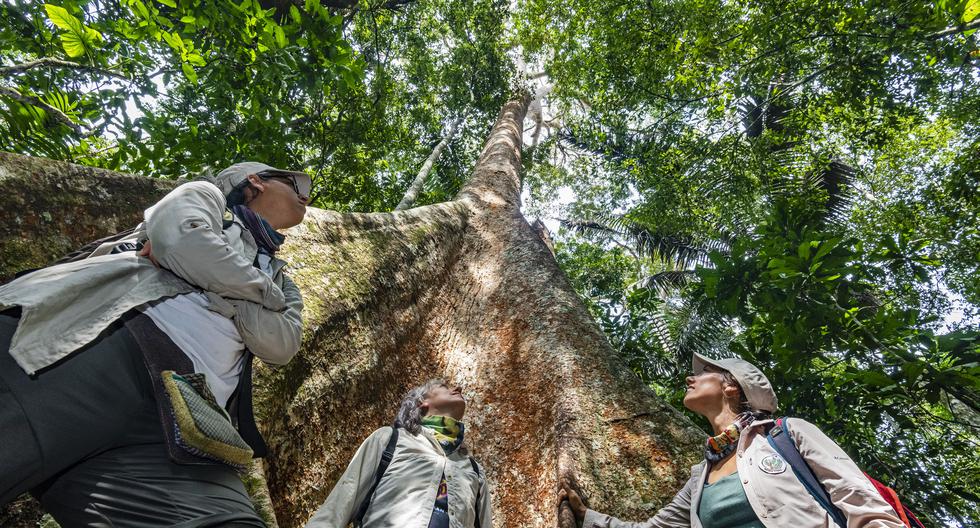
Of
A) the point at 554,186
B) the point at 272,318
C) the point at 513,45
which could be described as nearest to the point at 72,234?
the point at 272,318

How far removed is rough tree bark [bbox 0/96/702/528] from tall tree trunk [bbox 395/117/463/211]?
232 centimetres

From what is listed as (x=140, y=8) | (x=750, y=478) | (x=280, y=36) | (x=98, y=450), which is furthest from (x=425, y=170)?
(x=98, y=450)

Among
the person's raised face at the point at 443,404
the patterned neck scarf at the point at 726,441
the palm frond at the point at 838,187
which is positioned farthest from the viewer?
the palm frond at the point at 838,187

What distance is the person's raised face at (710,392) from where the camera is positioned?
266 cm

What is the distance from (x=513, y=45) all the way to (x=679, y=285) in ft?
25.6

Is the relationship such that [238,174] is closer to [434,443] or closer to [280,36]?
[434,443]

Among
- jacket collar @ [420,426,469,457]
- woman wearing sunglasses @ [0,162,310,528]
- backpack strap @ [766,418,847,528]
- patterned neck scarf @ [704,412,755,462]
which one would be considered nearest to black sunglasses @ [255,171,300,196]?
woman wearing sunglasses @ [0,162,310,528]

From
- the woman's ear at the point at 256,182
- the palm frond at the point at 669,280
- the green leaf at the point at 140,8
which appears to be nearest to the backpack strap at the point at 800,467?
the woman's ear at the point at 256,182

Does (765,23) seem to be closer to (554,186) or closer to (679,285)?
(679,285)

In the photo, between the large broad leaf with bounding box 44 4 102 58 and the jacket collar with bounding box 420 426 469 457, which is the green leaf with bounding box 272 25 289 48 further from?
the jacket collar with bounding box 420 426 469 457

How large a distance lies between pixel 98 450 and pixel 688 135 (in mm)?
8093

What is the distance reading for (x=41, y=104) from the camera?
13.7 ft

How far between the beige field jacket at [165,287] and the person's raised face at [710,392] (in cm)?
207

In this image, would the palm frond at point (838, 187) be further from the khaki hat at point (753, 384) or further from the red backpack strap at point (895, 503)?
the red backpack strap at point (895, 503)
